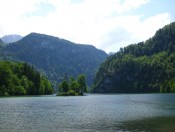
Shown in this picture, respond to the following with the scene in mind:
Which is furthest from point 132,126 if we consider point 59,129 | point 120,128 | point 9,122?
point 9,122

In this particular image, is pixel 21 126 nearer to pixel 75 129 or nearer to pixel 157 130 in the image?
pixel 75 129

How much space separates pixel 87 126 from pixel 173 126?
15.5 m

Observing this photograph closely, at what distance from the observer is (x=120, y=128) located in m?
56.6

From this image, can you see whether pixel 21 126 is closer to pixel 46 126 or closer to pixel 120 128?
pixel 46 126

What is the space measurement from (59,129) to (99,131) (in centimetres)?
746

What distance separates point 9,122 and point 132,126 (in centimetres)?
2429

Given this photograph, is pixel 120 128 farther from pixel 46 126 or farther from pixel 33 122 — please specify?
pixel 33 122

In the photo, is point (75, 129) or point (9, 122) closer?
point (75, 129)

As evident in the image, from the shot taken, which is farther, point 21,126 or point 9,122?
point 9,122

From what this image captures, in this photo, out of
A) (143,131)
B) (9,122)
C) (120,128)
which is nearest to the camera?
(143,131)

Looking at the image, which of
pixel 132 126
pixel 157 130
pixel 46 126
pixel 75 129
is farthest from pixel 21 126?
pixel 157 130

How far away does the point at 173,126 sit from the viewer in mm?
58375

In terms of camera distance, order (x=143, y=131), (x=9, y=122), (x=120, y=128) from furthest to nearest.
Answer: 1. (x=9, y=122)
2. (x=120, y=128)
3. (x=143, y=131)

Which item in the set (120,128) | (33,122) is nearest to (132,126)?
(120,128)
